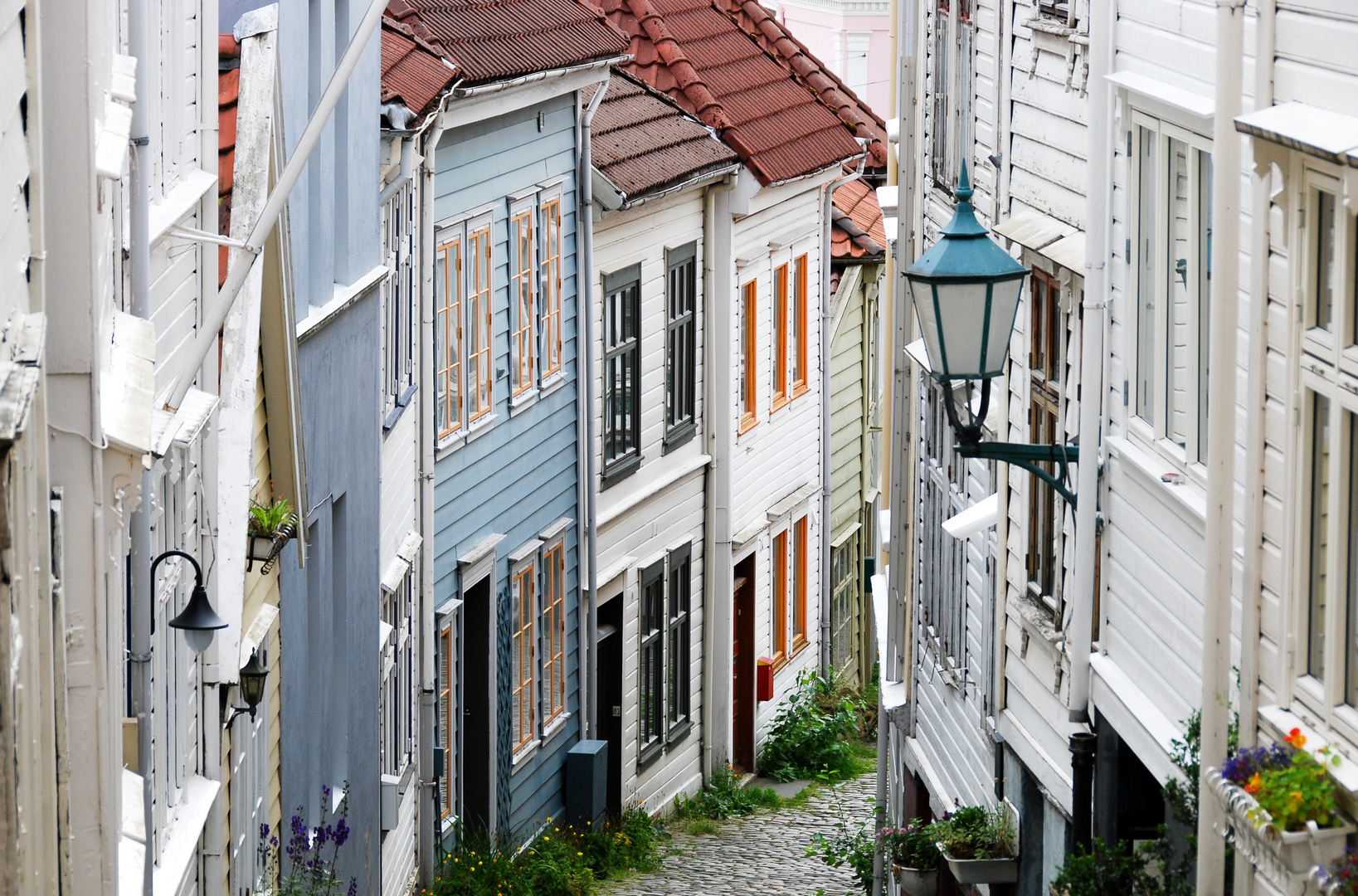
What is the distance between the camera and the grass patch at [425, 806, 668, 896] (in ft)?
43.9

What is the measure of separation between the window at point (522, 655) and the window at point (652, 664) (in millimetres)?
2206

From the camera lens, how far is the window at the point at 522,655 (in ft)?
47.6

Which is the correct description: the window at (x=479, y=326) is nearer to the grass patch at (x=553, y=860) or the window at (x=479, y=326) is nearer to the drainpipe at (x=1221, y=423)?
the grass patch at (x=553, y=860)

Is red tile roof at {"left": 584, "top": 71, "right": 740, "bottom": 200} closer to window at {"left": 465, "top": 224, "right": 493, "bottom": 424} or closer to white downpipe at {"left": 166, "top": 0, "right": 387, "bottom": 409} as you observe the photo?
window at {"left": 465, "top": 224, "right": 493, "bottom": 424}

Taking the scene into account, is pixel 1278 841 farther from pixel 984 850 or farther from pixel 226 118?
pixel 226 118

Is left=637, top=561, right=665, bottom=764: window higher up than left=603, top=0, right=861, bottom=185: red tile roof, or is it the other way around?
left=603, top=0, right=861, bottom=185: red tile roof

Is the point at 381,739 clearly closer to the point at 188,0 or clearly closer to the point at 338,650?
the point at 338,650

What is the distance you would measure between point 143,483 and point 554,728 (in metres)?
9.89

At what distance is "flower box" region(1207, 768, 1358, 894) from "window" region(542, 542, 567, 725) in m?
10.0

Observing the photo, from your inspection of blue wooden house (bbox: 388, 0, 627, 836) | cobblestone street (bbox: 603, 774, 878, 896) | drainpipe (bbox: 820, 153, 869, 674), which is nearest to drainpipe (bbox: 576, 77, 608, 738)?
blue wooden house (bbox: 388, 0, 627, 836)

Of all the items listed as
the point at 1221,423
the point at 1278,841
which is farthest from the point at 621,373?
the point at 1278,841

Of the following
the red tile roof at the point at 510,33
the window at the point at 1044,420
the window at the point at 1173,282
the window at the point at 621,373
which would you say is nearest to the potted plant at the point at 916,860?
the window at the point at 1044,420

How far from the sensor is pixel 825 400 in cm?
2128

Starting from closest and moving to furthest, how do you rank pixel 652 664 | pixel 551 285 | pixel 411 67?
pixel 411 67 → pixel 551 285 → pixel 652 664
